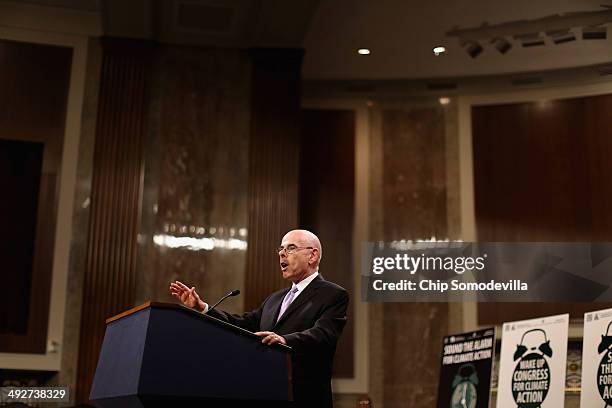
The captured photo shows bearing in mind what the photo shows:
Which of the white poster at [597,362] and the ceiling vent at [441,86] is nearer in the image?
the white poster at [597,362]

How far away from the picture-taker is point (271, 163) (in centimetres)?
772

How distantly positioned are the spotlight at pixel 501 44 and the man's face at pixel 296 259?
16.8 ft

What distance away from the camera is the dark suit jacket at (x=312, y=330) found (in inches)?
135

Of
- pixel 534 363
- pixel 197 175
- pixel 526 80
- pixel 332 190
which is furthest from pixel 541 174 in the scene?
pixel 197 175

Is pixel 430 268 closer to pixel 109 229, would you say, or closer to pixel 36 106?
pixel 109 229

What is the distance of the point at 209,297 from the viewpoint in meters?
7.39

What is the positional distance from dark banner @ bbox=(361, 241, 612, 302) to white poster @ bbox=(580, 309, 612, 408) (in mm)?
905

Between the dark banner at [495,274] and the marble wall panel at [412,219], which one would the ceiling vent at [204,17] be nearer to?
the marble wall panel at [412,219]

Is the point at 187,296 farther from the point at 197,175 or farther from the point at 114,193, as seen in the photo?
the point at 197,175

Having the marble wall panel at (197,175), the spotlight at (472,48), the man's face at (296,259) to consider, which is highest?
the spotlight at (472,48)

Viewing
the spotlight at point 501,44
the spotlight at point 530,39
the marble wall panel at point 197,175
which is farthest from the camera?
the spotlight at point 501,44

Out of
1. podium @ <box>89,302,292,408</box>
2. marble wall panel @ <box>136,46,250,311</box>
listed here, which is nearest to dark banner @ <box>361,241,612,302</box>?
marble wall panel @ <box>136,46,250,311</box>

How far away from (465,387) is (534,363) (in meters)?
0.83

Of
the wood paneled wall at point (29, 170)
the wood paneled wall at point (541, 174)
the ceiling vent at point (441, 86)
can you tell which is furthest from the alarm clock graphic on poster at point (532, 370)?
the wood paneled wall at point (29, 170)
